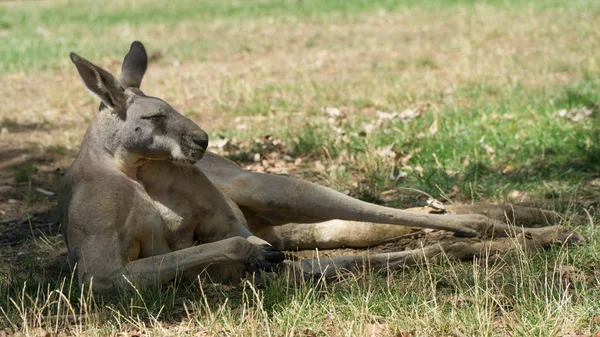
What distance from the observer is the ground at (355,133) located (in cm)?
444

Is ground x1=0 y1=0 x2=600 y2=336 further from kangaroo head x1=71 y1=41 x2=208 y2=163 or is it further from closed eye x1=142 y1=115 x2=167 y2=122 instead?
closed eye x1=142 y1=115 x2=167 y2=122

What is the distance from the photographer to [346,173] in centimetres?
733

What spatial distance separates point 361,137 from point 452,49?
16.7 feet

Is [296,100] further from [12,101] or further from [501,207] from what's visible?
[501,207]

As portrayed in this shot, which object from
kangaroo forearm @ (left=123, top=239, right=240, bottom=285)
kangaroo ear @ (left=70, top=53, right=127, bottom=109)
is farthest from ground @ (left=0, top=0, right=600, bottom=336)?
kangaroo ear @ (left=70, top=53, right=127, bottom=109)

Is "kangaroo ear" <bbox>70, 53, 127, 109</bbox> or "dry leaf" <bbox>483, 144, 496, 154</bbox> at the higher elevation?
"kangaroo ear" <bbox>70, 53, 127, 109</bbox>

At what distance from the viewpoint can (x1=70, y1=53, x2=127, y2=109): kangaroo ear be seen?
16.1ft

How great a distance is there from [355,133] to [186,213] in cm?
344

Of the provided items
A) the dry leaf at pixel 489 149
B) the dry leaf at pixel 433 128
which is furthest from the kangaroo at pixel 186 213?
the dry leaf at pixel 433 128

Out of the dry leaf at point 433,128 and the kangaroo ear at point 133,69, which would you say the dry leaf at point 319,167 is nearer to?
the dry leaf at point 433,128

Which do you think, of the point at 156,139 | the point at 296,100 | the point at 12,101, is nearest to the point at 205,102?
the point at 296,100

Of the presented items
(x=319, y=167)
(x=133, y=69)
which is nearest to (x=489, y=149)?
(x=319, y=167)

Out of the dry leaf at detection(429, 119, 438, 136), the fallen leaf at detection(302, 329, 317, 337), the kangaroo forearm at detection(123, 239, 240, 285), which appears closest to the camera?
the fallen leaf at detection(302, 329, 317, 337)

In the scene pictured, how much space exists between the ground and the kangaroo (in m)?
0.18
